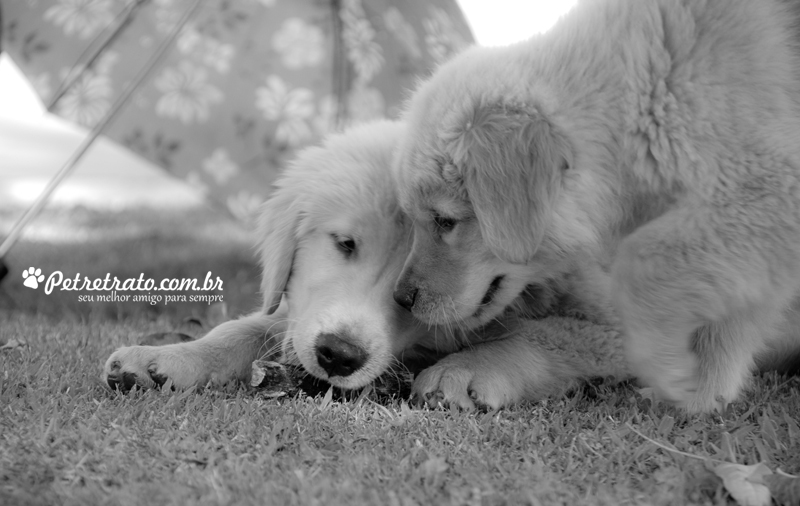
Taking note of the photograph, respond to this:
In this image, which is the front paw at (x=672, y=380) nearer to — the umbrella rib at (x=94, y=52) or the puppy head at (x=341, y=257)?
the puppy head at (x=341, y=257)

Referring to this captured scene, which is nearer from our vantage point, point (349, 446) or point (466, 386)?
point (349, 446)

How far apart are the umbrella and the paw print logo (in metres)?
1.02

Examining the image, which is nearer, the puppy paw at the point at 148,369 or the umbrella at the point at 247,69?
the puppy paw at the point at 148,369

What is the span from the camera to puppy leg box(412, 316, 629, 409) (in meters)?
2.32

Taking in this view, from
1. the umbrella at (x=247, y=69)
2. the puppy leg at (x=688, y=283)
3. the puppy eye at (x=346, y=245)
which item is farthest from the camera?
the umbrella at (x=247, y=69)


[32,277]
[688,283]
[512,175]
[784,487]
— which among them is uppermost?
[512,175]

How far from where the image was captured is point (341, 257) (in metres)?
2.66

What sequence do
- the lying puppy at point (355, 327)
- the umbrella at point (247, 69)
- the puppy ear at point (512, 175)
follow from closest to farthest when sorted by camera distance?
the puppy ear at point (512, 175)
the lying puppy at point (355, 327)
the umbrella at point (247, 69)

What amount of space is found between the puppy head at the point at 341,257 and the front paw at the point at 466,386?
167mm

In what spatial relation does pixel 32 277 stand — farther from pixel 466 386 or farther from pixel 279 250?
pixel 466 386

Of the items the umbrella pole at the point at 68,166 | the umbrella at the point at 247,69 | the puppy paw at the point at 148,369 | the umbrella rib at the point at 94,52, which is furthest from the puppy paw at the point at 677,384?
the umbrella rib at the point at 94,52

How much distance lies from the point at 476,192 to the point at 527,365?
1.94 ft

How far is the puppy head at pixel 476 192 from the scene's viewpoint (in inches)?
89.2

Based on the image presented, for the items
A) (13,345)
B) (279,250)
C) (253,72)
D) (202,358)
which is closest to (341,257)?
(279,250)
